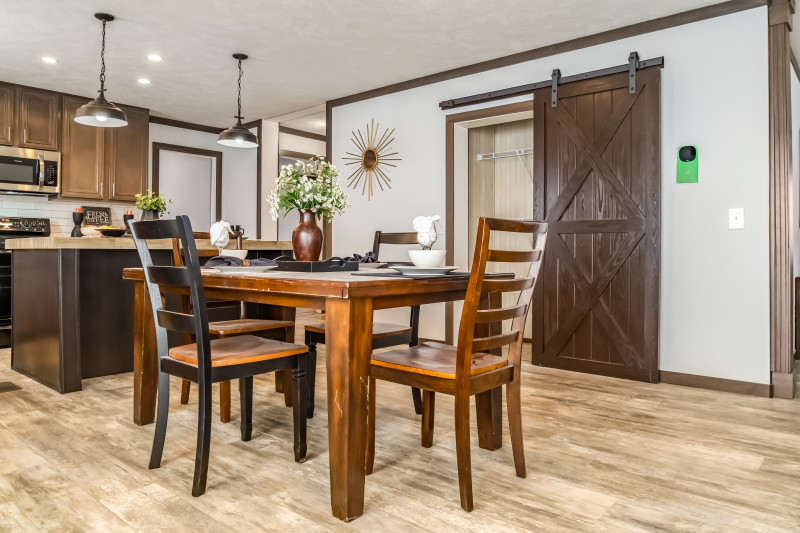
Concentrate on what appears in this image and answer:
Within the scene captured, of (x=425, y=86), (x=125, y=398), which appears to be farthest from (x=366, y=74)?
(x=125, y=398)

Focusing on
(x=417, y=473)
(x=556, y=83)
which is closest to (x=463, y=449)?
(x=417, y=473)

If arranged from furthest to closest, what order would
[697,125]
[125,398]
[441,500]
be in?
[697,125] < [125,398] < [441,500]

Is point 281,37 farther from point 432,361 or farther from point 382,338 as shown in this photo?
point 432,361

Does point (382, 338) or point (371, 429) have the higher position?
point (382, 338)

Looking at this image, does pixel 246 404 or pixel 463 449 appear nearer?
pixel 463 449

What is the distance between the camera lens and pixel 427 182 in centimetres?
494

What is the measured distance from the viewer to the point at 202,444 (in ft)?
5.73

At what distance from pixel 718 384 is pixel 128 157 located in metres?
6.13

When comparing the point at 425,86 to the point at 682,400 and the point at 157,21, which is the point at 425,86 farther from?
the point at 682,400

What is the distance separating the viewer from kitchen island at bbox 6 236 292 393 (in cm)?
312

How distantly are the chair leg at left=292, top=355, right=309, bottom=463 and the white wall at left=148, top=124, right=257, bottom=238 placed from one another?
5.24m

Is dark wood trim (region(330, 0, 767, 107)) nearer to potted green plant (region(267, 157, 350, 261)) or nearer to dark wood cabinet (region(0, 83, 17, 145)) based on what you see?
potted green plant (region(267, 157, 350, 261))

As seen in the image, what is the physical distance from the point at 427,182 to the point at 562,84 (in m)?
1.48

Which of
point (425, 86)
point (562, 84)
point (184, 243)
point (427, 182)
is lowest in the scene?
point (184, 243)
